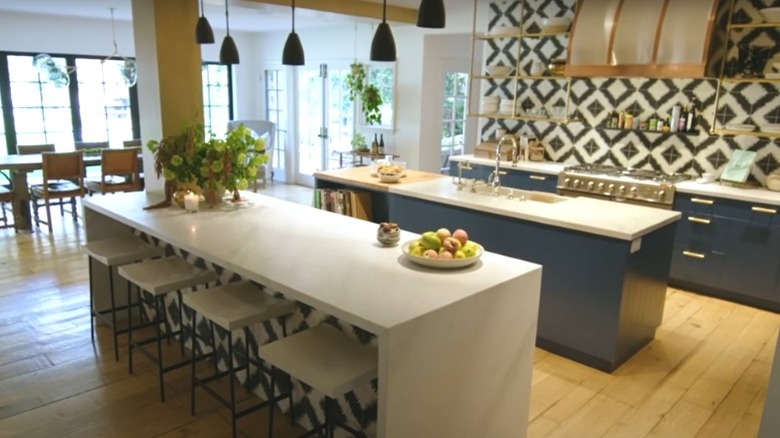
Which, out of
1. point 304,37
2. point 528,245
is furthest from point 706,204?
point 304,37

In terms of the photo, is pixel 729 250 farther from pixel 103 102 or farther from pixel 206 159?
pixel 103 102

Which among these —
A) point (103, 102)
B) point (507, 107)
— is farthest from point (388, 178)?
point (103, 102)

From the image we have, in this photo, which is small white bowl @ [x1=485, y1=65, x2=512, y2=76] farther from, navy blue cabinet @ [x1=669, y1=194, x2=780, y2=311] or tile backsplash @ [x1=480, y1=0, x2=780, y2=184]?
navy blue cabinet @ [x1=669, y1=194, x2=780, y2=311]

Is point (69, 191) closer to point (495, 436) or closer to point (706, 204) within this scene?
point (495, 436)

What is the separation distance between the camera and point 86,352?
3.40m

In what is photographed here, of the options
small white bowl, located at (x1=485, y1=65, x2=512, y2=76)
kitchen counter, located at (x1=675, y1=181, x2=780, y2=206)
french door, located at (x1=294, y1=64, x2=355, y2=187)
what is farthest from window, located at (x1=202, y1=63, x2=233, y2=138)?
kitchen counter, located at (x1=675, y1=181, x2=780, y2=206)

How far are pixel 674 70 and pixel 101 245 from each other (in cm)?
438

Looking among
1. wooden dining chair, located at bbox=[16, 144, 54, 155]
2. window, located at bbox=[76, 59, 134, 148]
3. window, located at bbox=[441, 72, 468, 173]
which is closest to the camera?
wooden dining chair, located at bbox=[16, 144, 54, 155]

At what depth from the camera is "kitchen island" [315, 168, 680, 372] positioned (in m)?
3.17

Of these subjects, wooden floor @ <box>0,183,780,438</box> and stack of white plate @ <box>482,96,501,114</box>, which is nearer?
wooden floor @ <box>0,183,780,438</box>

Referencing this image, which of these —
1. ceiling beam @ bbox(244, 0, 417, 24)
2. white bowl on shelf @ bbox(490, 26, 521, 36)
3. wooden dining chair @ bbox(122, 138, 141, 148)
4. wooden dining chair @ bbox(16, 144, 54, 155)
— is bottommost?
wooden dining chair @ bbox(16, 144, 54, 155)

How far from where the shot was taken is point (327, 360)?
6.80ft

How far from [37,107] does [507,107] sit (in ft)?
20.5

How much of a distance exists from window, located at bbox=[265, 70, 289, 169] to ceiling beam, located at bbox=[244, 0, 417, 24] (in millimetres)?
3266
